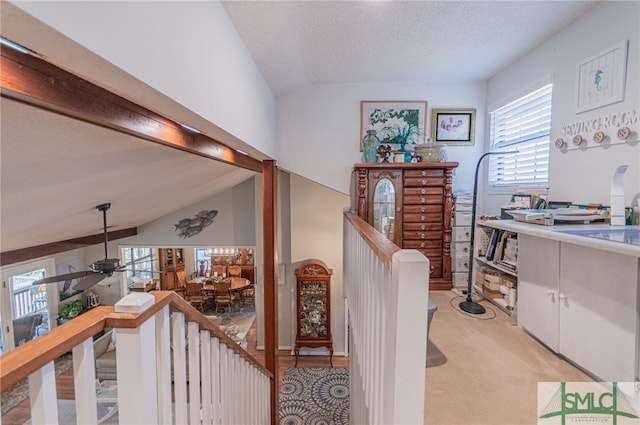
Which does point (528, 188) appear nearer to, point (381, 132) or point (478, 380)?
point (381, 132)

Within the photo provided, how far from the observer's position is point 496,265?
8.01 ft

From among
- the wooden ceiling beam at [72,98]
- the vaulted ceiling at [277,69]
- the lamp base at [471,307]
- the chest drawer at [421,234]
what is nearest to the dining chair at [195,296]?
the vaulted ceiling at [277,69]

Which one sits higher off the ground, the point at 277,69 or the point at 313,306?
the point at 277,69

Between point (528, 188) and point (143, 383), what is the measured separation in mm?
3098

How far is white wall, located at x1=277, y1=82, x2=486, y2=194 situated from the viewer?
3.38m

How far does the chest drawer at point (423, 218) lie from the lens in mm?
3129

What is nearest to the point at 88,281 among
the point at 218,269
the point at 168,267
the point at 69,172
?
the point at 69,172

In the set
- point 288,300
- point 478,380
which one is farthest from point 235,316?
point 478,380

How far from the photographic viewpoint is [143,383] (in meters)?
0.80

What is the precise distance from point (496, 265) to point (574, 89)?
1.47 meters

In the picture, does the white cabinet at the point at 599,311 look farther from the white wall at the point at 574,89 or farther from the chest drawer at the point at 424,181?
the chest drawer at the point at 424,181

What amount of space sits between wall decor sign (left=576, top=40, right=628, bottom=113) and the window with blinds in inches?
12.4

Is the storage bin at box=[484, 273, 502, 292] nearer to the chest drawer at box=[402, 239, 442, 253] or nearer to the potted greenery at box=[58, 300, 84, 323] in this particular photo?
the chest drawer at box=[402, 239, 442, 253]

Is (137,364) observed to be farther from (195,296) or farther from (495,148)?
(195,296)
